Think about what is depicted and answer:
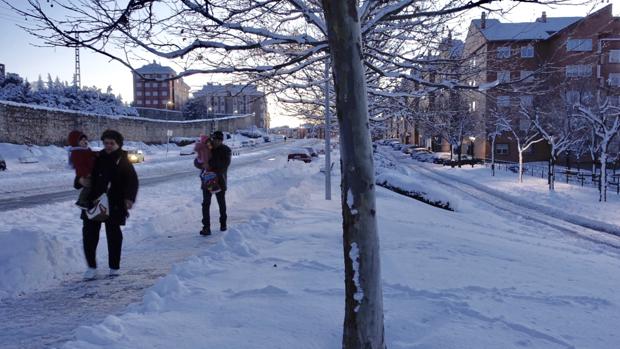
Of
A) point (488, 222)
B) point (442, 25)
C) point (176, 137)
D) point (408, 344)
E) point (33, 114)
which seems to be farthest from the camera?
point (176, 137)

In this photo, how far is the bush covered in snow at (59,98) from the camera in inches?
1471

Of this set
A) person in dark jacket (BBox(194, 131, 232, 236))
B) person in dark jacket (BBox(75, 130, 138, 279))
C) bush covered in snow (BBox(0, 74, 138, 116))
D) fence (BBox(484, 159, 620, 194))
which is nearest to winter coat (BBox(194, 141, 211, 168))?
person in dark jacket (BBox(194, 131, 232, 236))

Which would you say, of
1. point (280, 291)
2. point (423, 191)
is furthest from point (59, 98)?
point (280, 291)

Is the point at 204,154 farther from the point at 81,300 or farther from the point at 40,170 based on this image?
the point at 40,170

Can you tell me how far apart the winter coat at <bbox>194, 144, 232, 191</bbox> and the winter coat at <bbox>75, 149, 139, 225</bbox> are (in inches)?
103

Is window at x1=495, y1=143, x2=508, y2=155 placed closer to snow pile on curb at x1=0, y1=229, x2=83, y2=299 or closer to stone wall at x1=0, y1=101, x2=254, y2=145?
stone wall at x1=0, y1=101, x2=254, y2=145

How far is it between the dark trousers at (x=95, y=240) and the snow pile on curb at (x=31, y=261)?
47 centimetres

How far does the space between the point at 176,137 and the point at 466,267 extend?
2502 inches

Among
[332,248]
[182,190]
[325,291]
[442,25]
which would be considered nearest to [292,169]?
[182,190]

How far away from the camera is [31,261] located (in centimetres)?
539

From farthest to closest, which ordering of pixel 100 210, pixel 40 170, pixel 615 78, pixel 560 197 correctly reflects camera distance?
pixel 615 78 < pixel 40 170 < pixel 560 197 < pixel 100 210

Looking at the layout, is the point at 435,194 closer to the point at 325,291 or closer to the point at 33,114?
the point at 325,291

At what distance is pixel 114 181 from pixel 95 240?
2.55 feet

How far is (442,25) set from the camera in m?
8.82
